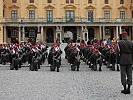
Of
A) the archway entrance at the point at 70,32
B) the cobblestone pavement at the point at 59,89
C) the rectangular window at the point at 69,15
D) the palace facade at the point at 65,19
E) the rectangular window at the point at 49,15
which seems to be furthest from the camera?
the archway entrance at the point at 70,32

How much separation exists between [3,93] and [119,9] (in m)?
77.8

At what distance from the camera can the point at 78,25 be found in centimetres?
8675

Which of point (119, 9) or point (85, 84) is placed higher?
point (119, 9)

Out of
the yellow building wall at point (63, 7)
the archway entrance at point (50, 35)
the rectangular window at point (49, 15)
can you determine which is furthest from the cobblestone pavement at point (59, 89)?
the yellow building wall at point (63, 7)

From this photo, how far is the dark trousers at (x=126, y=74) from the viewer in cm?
1513

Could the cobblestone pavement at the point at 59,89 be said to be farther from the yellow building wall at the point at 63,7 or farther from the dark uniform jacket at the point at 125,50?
the yellow building wall at the point at 63,7

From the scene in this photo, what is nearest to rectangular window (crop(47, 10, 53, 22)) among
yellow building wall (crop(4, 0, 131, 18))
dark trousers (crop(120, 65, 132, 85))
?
yellow building wall (crop(4, 0, 131, 18))

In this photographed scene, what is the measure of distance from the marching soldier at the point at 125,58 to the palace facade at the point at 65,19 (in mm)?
70413

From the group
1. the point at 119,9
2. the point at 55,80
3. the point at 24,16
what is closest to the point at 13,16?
the point at 24,16

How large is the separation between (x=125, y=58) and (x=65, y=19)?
241 ft

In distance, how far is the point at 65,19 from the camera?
88.6 metres

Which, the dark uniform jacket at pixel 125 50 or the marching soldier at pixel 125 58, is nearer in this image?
the marching soldier at pixel 125 58

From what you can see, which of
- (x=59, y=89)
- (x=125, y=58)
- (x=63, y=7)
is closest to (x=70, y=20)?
(x=63, y=7)

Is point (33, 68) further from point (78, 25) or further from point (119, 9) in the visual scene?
point (119, 9)
